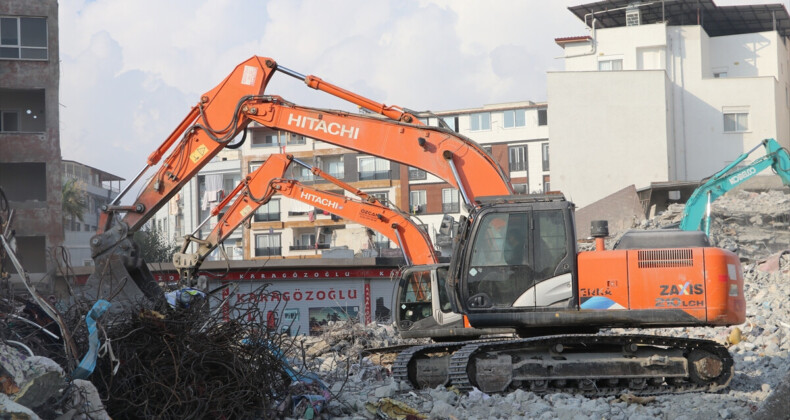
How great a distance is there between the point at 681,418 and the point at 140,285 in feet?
21.9

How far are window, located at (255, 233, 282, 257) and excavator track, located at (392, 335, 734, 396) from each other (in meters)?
53.0

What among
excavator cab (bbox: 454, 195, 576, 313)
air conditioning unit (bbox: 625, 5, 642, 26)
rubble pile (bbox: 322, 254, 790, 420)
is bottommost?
rubble pile (bbox: 322, 254, 790, 420)

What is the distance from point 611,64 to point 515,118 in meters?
12.0

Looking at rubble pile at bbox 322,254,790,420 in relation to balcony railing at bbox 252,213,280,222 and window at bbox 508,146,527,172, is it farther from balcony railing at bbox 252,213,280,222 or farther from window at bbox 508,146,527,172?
balcony railing at bbox 252,213,280,222

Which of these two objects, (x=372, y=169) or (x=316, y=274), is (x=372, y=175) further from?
(x=316, y=274)

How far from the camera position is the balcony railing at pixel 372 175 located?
203 ft

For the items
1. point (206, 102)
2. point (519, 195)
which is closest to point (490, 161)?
point (519, 195)

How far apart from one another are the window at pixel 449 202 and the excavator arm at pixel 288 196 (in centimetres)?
4114

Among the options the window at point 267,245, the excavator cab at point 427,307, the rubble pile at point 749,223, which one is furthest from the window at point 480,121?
the excavator cab at point 427,307

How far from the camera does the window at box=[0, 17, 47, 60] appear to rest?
3397cm

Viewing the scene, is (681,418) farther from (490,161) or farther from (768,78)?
(768,78)

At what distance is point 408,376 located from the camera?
37.8 ft

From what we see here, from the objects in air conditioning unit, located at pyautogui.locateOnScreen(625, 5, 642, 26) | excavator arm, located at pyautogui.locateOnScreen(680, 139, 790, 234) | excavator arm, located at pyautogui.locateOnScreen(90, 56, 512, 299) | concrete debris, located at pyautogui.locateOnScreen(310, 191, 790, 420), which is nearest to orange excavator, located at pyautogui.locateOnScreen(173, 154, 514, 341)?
concrete debris, located at pyautogui.locateOnScreen(310, 191, 790, 420)

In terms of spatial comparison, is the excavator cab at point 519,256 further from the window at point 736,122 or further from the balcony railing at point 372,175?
the balcony railing at point 372,175
